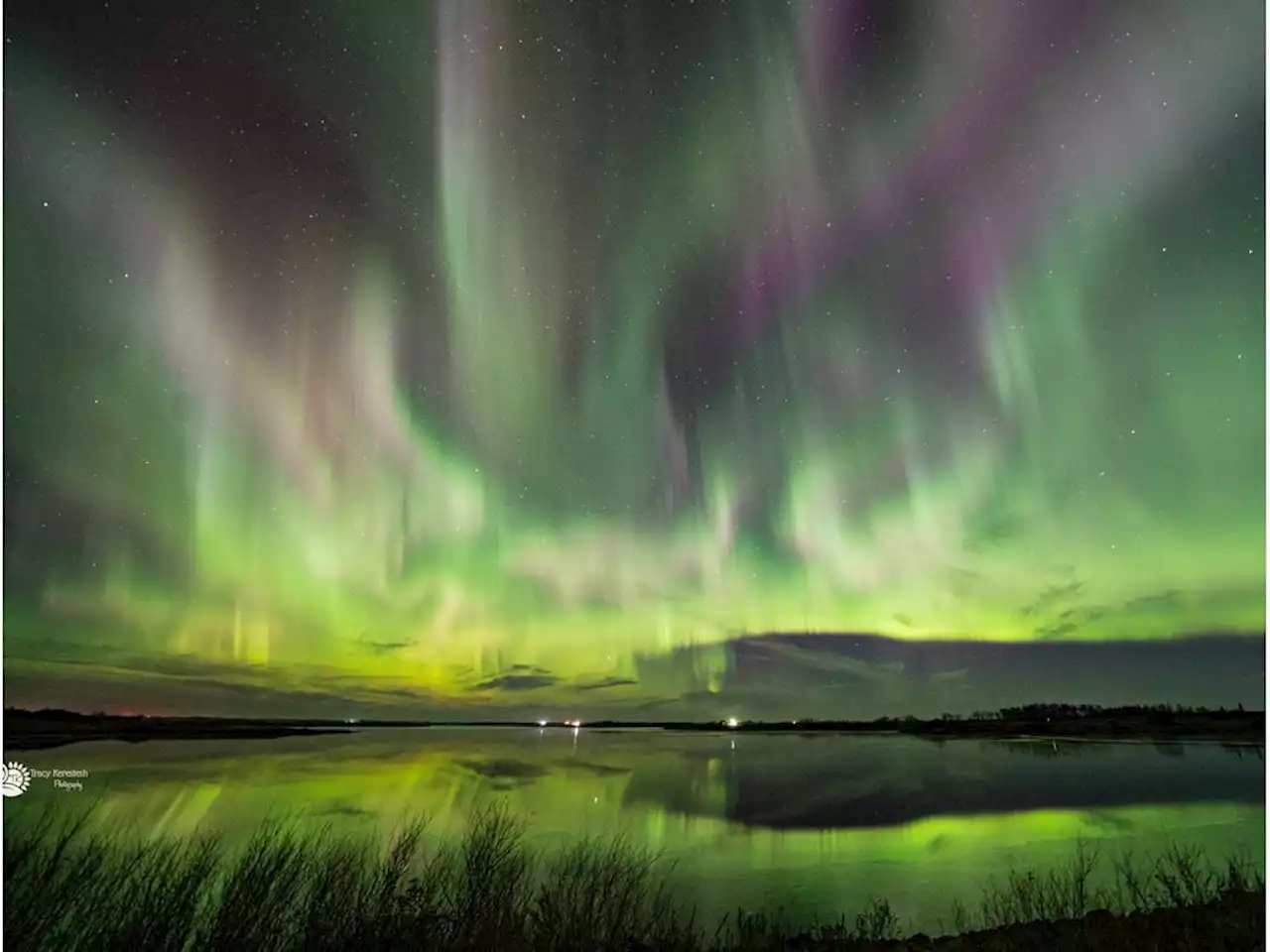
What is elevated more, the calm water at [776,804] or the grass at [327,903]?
the grass at [327,903]

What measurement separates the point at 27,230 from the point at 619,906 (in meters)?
4.24

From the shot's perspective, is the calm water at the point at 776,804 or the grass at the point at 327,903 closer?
the grass at the point at 327,903

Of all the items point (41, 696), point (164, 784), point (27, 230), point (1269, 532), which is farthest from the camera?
point (164, 784)

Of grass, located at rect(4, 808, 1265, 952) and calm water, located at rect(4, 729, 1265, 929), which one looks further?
calm water, located at rect(4, 729, 1265, 929)

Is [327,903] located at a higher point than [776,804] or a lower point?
higher

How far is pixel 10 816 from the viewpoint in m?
3.53

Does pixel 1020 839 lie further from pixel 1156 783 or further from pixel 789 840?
pixel 1156 783

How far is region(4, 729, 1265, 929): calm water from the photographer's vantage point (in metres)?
6.63

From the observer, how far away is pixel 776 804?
11555 mm

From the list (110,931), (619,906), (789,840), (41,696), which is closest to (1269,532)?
(619,906)

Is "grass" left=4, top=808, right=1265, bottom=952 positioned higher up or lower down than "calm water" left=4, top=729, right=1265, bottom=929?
higher up

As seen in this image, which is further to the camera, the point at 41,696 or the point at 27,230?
the point at 41,696

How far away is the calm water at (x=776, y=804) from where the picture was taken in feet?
21.7

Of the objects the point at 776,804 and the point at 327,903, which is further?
the point at 776,804
